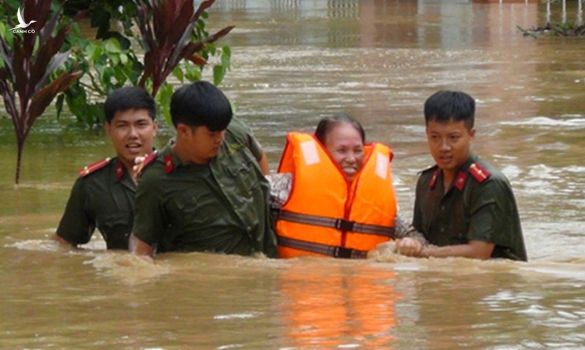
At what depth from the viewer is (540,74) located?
19406 millimetres

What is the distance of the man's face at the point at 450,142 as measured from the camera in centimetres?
679

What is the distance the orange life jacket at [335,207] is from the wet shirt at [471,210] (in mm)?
193

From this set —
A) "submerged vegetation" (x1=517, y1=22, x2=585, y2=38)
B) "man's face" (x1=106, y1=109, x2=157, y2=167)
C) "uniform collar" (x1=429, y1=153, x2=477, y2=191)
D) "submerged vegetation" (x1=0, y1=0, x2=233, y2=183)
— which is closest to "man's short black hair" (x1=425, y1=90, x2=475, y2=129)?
"uniform collar" (x1=429, y1=153, x2=477, y2=191)

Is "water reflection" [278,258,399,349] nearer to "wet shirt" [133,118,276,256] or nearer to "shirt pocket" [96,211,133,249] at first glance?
"wet shirt" [133,118,276,256]

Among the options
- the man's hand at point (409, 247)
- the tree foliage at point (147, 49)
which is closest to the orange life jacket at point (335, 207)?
the man's hand at point (409, 247)

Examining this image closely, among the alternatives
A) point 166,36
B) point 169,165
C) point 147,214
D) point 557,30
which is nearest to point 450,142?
point 169,165

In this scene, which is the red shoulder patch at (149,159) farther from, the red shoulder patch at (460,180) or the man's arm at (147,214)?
the red shoulder patch at (460,180)

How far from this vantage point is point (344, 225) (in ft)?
23.4

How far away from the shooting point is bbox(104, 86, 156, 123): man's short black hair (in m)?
7.28

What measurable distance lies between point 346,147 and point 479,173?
2.15 ft

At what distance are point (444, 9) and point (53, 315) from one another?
33792mm

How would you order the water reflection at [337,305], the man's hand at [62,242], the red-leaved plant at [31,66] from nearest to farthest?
the water reflection at [337,305] → the man's hand at [62,242] → the red-leaved plant at [31,66]

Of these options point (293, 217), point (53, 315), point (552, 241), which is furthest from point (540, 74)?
point (53, 315)

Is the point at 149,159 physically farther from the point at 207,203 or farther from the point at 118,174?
the point at 118,174
